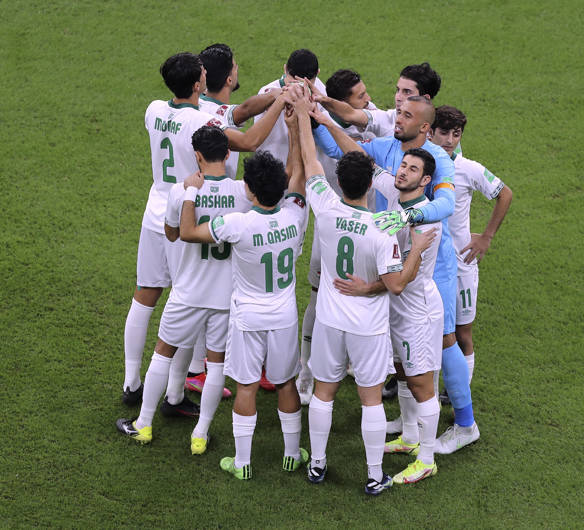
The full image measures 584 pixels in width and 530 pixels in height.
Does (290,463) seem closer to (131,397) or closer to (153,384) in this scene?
(153,384)

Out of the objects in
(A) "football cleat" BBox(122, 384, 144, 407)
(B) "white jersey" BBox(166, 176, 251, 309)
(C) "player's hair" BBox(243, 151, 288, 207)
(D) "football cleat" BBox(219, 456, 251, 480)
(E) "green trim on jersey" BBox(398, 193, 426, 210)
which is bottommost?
(D) "football cleat" BBox(219, 456, 251, 480)

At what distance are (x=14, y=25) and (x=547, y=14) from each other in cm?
625

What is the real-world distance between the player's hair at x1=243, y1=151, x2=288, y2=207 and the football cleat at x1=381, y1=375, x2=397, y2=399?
183cm

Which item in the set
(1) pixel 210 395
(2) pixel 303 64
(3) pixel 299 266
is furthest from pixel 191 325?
(3) pixel 299 266

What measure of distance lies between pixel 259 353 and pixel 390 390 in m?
1.34

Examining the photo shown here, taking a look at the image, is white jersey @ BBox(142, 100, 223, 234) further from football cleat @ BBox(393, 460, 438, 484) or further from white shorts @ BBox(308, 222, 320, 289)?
football cleat @ BBox(393, 460, 438, 484)

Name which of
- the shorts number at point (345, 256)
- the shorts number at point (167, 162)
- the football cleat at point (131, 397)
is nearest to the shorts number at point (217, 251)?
the shorts number at point (167, 162)

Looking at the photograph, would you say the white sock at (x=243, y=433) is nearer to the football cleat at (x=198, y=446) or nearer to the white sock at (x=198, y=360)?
the football cleat at (x=198, y=446)

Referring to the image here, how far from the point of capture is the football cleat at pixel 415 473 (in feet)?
14.8

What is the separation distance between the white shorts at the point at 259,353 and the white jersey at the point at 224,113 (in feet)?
3.07

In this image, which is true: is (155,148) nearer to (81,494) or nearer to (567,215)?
(81,494)

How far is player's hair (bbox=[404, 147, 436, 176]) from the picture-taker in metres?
4.19

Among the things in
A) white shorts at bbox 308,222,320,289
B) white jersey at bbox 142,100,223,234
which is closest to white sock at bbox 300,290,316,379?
white shorts at bbox 308,222,320,289

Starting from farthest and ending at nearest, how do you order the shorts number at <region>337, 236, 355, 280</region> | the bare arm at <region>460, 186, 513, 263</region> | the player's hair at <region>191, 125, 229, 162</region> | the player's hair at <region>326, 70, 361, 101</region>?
1. the bare arm at <region>460, 186, 513, 263</region>
2. the player's hair at <region>326, 70, 361, 101</region>
3. the player's hair at <region>191, 125, 229, 162</region>
4. the shorts number at <region>337, 236, 355, 280</region>
